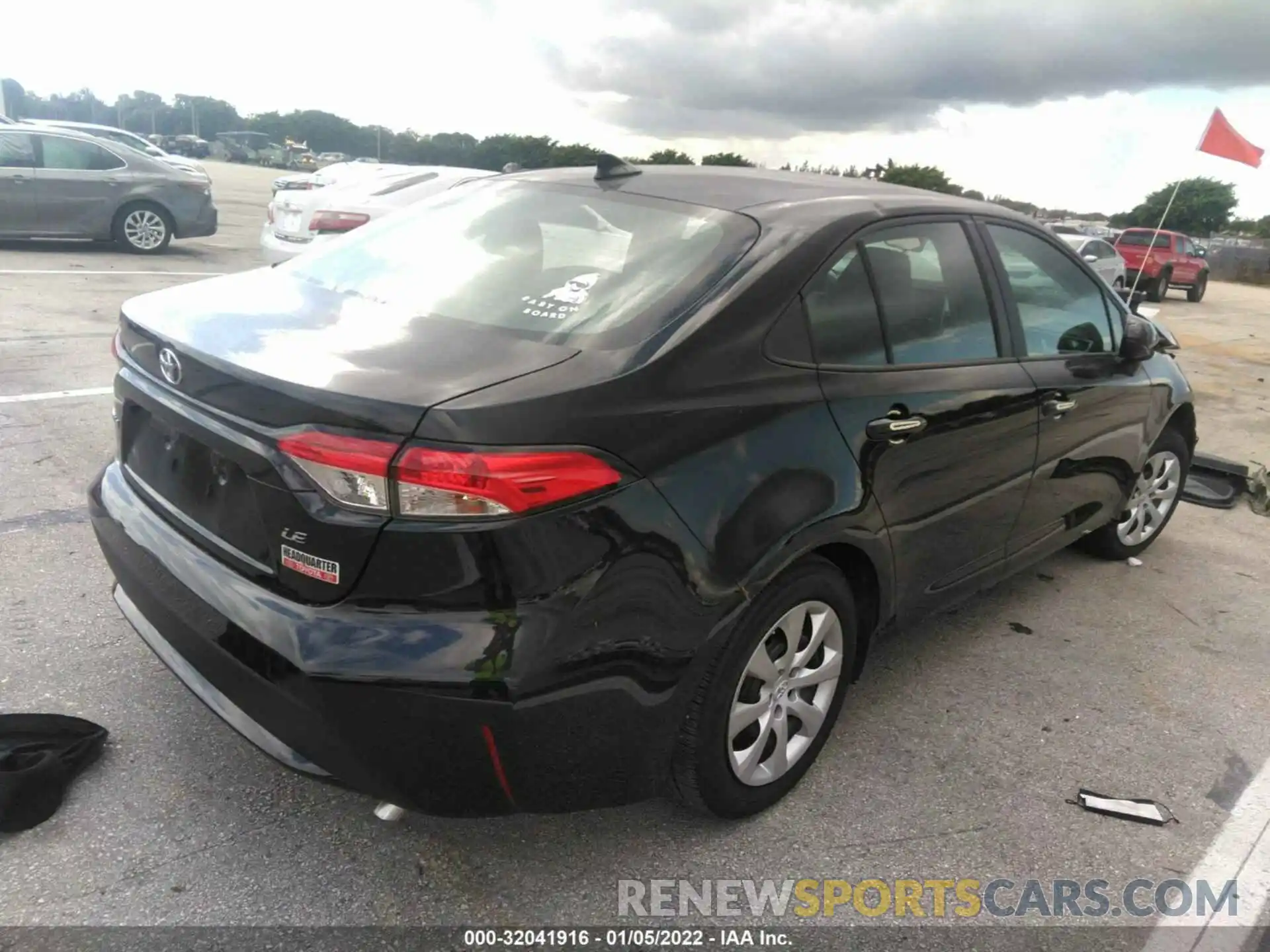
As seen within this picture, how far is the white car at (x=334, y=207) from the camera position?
346 inches

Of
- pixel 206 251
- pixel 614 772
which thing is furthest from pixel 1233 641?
pixel 206 251

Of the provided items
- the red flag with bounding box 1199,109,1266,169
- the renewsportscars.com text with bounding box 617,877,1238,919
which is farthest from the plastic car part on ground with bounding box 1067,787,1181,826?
the red flag with bounding box 1199,109,1266,169

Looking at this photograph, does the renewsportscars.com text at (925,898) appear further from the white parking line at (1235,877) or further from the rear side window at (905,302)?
the rear side window at (905,302)

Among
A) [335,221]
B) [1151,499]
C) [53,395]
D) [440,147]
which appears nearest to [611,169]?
[1151,499]

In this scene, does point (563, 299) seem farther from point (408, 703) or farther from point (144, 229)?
point (144, 229)

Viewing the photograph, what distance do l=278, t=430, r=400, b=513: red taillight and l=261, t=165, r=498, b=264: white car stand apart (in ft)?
23.9

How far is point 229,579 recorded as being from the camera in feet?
6.82

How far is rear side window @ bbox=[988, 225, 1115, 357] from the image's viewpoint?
331 cm

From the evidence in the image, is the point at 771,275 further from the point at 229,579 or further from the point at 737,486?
the point at 229,579

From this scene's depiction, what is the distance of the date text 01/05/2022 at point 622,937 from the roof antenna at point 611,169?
6.94ft

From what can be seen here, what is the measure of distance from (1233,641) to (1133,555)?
2.78 ft

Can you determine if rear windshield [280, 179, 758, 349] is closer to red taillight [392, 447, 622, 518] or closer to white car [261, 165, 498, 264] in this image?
red taillight [392, 447, 622, 518]

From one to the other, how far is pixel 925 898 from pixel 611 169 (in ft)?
7.36

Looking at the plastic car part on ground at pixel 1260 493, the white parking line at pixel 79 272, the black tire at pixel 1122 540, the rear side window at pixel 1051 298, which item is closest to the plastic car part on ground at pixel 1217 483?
the plastic car part on ground at pixel 1260 493
